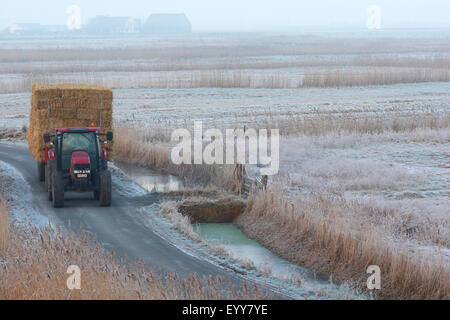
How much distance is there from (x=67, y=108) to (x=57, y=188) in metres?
4.09

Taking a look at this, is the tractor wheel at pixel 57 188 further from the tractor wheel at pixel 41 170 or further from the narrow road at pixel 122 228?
the tractor wheel at pixel 41 170

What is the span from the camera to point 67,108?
20.3m

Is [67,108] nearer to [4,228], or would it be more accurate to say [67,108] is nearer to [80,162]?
[80,162]

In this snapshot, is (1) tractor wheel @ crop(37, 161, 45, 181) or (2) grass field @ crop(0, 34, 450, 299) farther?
(1) tractor wheel @ crop(37, 161, 45, 181)

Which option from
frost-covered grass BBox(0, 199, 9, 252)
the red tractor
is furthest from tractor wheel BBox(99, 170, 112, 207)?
frost-covered grass BBox(0, 199, 9, 252)

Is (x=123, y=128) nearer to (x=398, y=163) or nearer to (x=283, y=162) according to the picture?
Result: (x=283, y=162)

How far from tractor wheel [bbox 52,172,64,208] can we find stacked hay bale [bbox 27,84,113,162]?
3052 mm

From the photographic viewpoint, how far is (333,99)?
4275 cm

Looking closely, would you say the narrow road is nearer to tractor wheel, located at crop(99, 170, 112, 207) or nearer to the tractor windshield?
tractor wheel, located at crop(99, 170, 112, 207)

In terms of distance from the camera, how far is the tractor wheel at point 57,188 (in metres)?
16.9

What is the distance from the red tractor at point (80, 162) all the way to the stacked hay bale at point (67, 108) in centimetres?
214

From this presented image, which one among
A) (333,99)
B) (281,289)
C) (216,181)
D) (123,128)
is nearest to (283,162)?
(216,181)

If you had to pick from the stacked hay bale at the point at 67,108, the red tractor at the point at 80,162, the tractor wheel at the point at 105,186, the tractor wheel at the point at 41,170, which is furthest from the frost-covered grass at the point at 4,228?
the tractor wheel at the point at 41,170

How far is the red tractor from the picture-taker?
17156 mm
